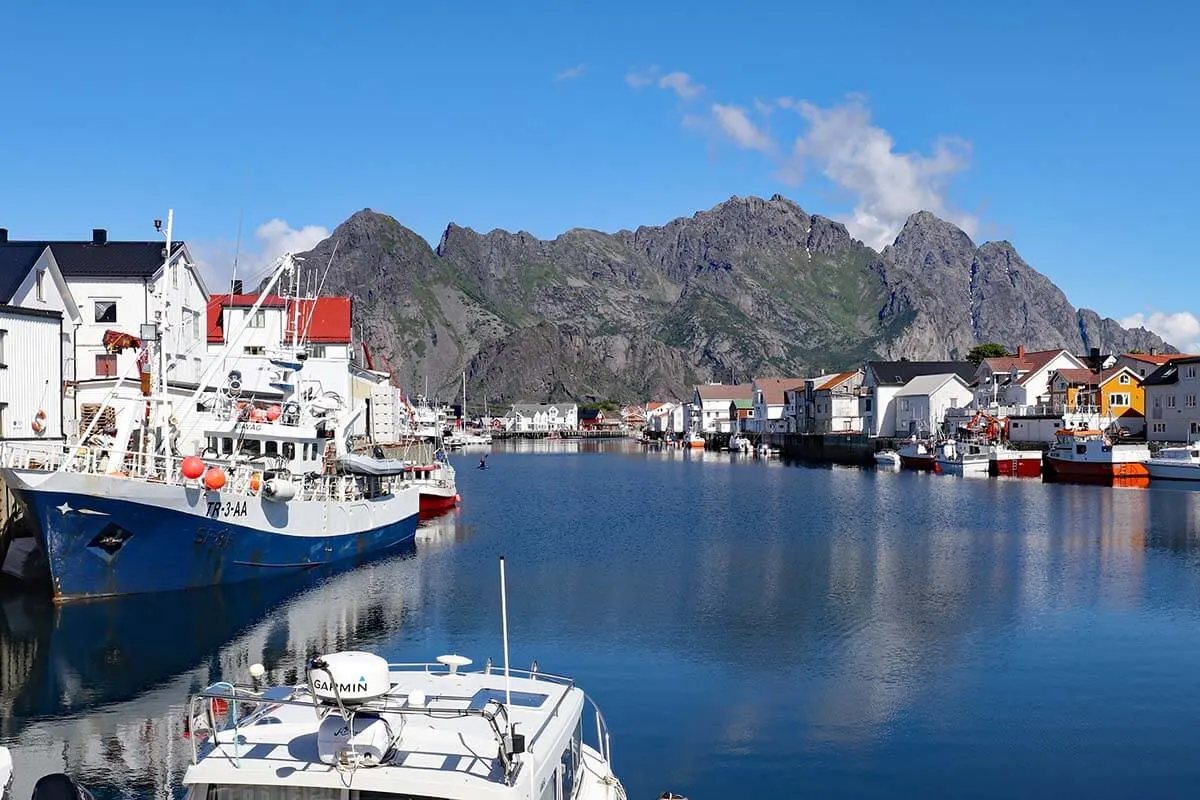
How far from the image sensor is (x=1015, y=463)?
4195 inches

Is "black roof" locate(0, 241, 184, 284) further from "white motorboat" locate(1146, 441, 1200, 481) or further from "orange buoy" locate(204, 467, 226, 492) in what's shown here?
"white motorboat" locate(1146, 441, 1200, 481)

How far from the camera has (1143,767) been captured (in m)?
20.4

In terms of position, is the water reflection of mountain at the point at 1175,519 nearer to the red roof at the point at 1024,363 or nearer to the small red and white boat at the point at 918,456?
the small red and white boat at the point at 918,456

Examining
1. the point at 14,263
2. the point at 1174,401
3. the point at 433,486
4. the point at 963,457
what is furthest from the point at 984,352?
the point at 14,263

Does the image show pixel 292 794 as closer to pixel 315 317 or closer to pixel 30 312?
pixel 30 312

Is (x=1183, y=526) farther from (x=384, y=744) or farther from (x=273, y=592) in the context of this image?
(x=384, y=744)

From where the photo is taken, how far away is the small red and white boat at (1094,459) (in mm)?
93375

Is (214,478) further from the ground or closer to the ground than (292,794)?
further from the ground

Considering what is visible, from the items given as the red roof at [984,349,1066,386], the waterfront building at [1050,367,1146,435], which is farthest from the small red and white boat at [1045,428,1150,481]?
the red roof at [984,349,1066,386]

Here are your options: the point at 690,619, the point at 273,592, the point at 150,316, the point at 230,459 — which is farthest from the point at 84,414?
the point at 690,619

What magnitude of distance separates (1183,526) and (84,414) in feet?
191

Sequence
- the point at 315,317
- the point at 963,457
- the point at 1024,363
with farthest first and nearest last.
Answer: the point at 1024,363, the point at 963,457, the point at 315,317

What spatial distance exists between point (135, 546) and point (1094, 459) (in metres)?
86.6

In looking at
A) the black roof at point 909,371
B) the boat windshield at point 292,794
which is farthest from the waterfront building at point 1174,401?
the boat windshield at point 292,794
